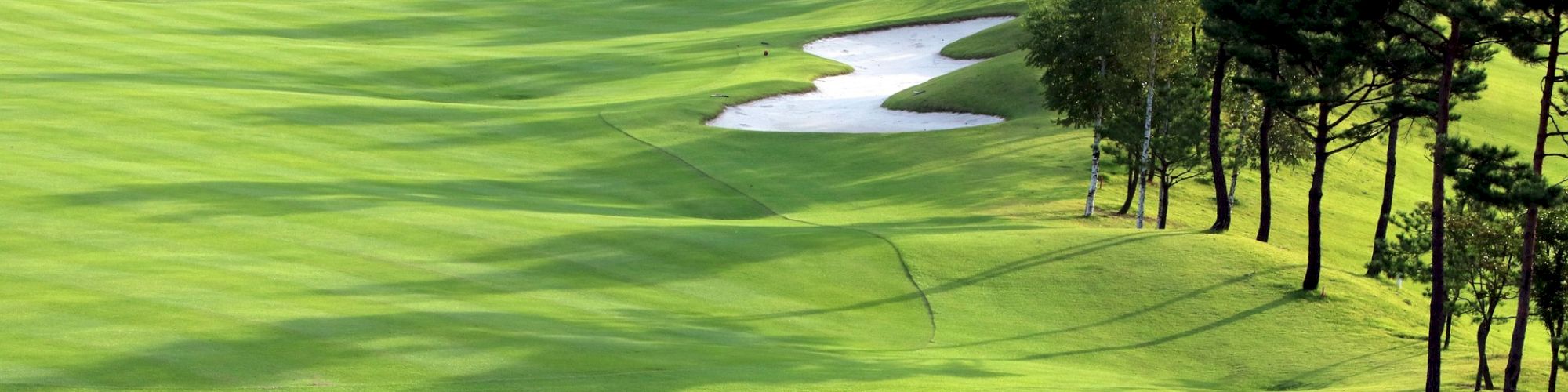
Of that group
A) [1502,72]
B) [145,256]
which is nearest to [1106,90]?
[145,256]

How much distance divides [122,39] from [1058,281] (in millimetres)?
44590

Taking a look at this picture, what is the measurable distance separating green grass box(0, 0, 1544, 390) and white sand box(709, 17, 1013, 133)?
1.35 meters

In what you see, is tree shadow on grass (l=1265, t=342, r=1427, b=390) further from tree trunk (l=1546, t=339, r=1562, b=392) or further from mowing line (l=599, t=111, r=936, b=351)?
mowing line (l=599, t=111, r=936, b=351)

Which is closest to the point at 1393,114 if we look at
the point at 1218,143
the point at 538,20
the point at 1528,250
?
the point at 1528,250

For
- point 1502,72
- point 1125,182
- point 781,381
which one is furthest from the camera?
point 1502,72

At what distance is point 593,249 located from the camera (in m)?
29.5

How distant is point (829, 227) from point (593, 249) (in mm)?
6878

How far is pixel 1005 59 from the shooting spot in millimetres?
57125

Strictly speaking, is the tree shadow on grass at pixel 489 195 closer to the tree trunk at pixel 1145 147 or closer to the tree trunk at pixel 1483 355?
the tree trunk at pixel 1145 147

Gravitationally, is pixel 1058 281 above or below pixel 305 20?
below

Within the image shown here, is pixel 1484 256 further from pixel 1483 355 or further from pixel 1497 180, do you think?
pixel 1497 180

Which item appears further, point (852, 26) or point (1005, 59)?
point (852, 26)

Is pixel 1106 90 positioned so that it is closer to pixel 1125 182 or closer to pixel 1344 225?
pixel 1125 182

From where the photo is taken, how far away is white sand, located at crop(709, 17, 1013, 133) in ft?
167
